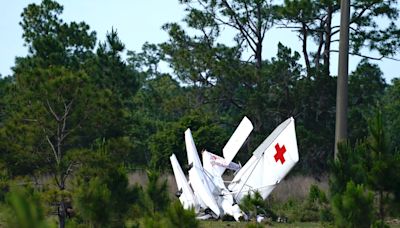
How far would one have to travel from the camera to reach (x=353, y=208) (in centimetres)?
631

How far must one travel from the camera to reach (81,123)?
10953 mm

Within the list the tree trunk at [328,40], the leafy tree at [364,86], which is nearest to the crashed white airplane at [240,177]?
the tree trunk at [328,40]

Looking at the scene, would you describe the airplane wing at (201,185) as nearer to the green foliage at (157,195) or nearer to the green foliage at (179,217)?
the green foliage at (157,195)

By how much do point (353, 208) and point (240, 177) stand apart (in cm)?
915

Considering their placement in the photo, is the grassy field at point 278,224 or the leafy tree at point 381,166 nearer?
the leafy tree at point 381,166

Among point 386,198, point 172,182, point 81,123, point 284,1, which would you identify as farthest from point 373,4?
point 386,198

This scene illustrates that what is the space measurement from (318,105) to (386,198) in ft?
58.5

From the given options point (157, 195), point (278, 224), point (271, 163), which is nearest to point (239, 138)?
point (271, 163)

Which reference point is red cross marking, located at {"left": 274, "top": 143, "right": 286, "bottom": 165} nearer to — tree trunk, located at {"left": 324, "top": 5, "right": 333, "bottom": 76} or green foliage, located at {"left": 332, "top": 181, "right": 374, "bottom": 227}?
green foliage, located at {"left": 332, "top": 181, "right": 374, "bottom": 227}

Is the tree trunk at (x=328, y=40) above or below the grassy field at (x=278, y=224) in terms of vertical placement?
above

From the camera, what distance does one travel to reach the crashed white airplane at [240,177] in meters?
Result: 14.6

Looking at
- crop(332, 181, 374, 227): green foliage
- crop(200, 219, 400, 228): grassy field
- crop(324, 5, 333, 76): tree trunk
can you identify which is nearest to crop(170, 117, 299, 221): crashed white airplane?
crop(200, 219, 400, 228): grassy field

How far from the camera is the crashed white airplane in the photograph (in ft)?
47.8

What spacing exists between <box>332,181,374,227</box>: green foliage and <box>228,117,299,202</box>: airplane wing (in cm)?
771
